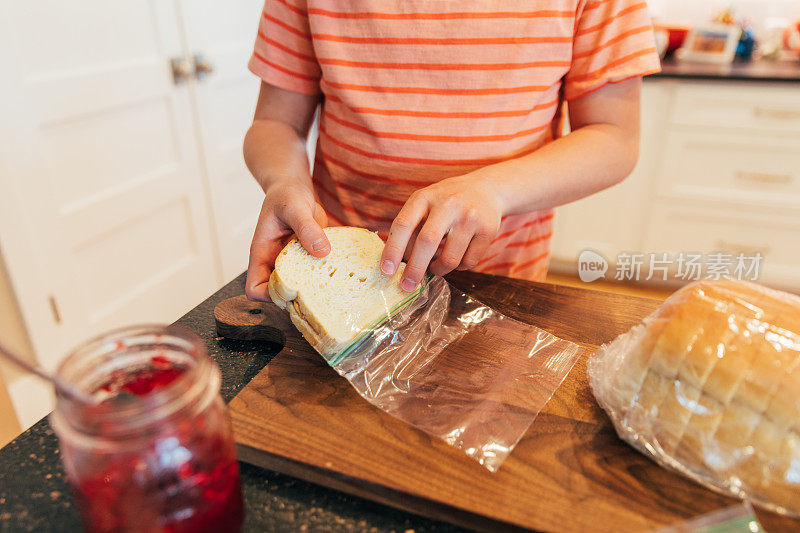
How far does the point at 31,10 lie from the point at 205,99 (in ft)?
2.15

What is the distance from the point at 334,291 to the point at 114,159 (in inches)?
53.7

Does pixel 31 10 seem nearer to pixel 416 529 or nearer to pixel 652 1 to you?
pixel 416 529

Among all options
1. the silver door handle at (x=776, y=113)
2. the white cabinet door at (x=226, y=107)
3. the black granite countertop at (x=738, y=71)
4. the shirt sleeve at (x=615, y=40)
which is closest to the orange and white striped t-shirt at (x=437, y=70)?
the shirt sleeve at (x=615, y=40)

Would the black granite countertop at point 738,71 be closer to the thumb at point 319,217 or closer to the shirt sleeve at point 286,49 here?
the shirt sleeve at point 286,49

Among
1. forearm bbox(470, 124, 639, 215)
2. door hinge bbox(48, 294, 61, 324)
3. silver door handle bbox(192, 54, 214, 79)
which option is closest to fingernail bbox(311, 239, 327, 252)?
forearm bbox(470, 124, 639, 215)

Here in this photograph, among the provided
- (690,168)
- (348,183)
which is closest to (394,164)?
(348,183)

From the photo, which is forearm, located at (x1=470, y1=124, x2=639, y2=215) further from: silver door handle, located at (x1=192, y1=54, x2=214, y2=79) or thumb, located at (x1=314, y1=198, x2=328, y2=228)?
silver door handle, located at (x1=192, y1=54, x2=214, y2=79)

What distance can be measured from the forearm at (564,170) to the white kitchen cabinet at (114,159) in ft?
4.37

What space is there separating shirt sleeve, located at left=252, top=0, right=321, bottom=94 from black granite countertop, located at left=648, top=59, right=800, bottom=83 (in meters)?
1.54

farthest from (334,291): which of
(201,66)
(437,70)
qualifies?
(201,66)

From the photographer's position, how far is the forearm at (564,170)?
731 mm

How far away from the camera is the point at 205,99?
78.5 inches

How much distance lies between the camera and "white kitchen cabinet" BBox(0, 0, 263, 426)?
1.42m

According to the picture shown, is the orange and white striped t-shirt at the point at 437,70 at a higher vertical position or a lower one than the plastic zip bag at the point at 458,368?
higher
